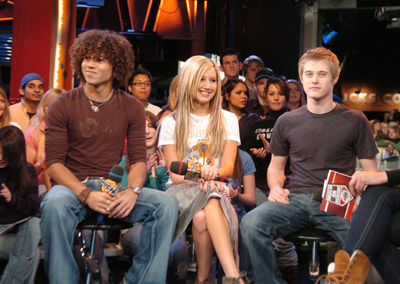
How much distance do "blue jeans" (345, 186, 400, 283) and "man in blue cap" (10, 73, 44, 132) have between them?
3.46 meters

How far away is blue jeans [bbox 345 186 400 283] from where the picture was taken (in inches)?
115

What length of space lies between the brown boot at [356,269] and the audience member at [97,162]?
3.53 ft

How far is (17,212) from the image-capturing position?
3.52 m

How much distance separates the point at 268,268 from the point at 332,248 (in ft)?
1.26

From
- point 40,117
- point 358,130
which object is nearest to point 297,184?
point 358,130

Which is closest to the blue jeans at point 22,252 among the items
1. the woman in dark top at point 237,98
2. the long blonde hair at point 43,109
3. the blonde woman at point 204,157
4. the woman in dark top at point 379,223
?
the blonde woman at point 204,157

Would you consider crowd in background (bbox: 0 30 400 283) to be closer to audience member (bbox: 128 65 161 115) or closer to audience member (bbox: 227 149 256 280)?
audience member (bbox: 227 149 256 280)

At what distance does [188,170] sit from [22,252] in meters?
1.10

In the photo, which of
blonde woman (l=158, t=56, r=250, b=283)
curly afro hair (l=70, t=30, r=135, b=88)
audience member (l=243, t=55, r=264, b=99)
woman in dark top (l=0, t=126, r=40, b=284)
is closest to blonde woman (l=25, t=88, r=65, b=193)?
woman in dark top (l=0, t=126, r=40, b=284)

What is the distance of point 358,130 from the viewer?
136 inches

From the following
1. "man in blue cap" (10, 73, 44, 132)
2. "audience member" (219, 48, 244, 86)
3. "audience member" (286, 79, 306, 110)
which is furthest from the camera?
"audience member" (219, 48, 244, 86)

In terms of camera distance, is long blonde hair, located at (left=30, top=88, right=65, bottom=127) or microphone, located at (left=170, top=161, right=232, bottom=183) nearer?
microphone, located at (left=170, top=161, right=232, bottom=183)

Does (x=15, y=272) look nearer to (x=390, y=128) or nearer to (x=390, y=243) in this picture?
(x=390, y=243)

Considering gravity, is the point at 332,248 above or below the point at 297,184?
below
